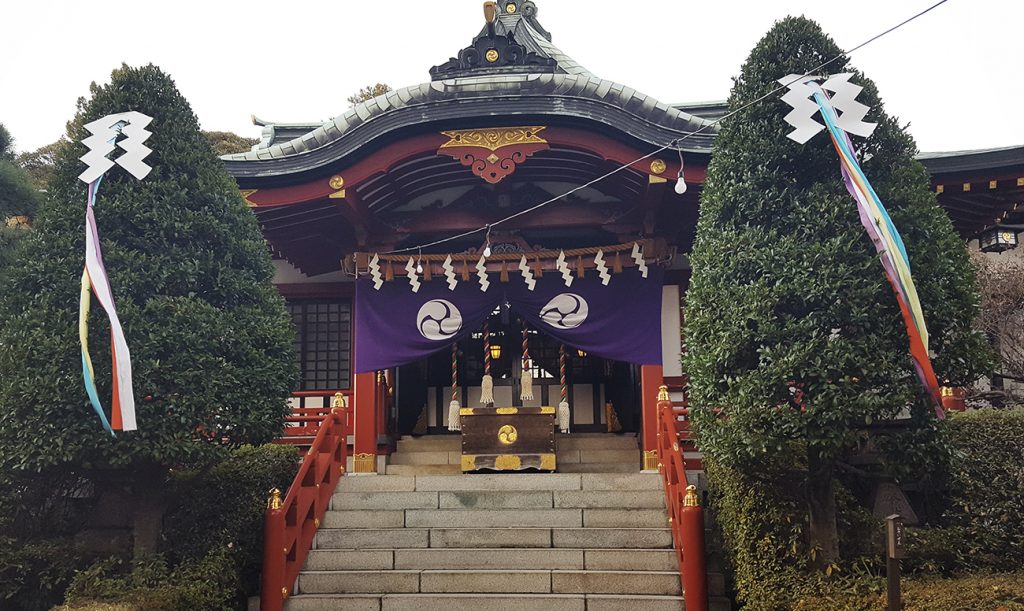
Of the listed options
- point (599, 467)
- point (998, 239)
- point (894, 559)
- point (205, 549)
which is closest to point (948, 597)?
point (894, 559)

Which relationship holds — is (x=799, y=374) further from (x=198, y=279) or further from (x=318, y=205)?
(x=318, y=205)

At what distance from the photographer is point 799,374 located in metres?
7.01

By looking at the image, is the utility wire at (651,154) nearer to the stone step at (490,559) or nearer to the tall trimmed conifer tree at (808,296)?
the tall trimmed conifer tree at (808,296)

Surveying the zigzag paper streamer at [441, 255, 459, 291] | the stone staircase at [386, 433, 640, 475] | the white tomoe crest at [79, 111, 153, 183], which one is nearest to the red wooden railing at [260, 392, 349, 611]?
Answer: the stone staircase at [386, 433, 640, 475]

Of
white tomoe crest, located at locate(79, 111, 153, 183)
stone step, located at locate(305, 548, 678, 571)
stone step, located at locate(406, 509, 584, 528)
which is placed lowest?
stone step, located at locate(305, 548, 678, 571)

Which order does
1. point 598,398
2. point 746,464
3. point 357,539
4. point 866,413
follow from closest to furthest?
point 866,413
point 746,464
point 357,539
point 598,398

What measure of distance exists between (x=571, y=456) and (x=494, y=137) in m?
4.49

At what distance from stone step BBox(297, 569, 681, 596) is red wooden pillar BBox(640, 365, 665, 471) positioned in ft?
8.79

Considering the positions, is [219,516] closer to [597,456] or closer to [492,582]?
[492,582]

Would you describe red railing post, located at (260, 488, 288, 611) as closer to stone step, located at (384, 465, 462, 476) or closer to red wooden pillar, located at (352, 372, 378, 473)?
red wooden pillar, located at (352, 372, 378, 473)

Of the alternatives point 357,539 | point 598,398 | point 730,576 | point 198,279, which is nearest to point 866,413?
point 730,576

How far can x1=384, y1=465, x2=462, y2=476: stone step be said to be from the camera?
12406 millimetres

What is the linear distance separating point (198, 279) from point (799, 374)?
5347 mm

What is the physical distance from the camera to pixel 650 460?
1115cm
